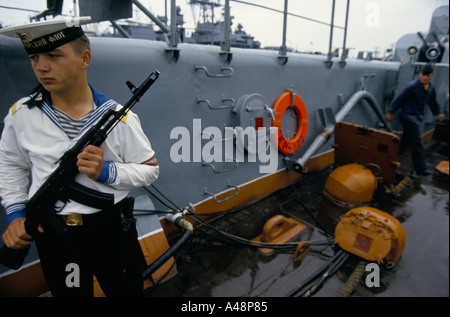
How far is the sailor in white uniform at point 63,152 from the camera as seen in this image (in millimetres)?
1115

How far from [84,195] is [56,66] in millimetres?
543

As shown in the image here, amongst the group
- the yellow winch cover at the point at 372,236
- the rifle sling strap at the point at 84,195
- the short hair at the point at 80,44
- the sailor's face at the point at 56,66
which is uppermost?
the short hair at the point at 80,44

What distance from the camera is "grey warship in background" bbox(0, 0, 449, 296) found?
2.14 metres

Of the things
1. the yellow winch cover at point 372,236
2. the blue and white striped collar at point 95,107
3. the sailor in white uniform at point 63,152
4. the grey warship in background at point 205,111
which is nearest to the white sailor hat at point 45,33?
the sailor in white uniform at point 63,152

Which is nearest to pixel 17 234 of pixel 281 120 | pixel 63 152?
pixel 63 152

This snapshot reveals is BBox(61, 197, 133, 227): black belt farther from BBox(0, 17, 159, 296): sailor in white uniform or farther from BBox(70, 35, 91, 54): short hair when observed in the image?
BBox(70, 35, 91, 54): short hair

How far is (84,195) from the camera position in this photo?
121cm

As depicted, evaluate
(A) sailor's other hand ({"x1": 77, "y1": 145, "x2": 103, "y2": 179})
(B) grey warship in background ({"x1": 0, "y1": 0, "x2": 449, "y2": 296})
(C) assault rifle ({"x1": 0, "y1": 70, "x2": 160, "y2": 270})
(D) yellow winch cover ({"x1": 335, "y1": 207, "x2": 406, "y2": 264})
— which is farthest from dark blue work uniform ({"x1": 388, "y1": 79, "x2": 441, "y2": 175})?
(A) sailor's other hand ({"x1": 77, "y1": 145, "x2": 103, "y2": 179})

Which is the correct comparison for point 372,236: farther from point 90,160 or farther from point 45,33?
→ point 45,33

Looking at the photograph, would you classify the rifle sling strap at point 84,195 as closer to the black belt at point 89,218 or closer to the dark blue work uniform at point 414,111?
the black belt at point 89,218

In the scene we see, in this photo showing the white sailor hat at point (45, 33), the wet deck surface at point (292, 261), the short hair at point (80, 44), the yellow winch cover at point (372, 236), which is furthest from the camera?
the yellow winch cover at point (372, 236)

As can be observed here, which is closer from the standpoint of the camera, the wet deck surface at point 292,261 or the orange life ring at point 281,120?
the wet deck surface at point 292,261

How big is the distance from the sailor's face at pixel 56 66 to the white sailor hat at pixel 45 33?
2 cm
